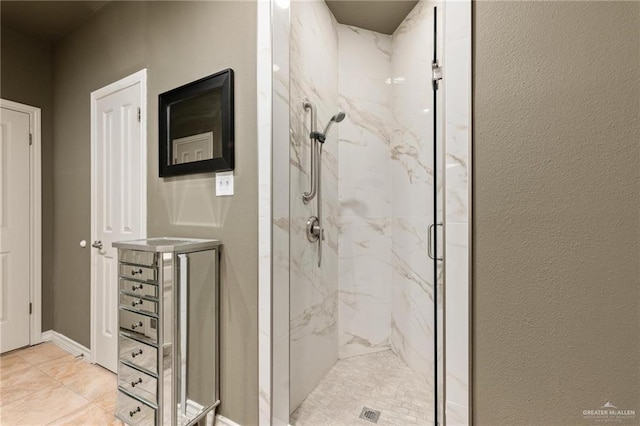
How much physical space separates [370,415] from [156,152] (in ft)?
6.75

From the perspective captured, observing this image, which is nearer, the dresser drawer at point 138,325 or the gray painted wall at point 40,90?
the dresser drawer at point 138,325

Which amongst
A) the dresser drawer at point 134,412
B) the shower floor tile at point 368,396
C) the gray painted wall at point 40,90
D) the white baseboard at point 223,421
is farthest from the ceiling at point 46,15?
the shower floor tile at point 368,396

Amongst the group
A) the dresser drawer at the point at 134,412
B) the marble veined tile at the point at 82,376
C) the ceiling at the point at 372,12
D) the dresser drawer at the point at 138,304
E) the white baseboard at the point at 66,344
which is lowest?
the marble veined tile at the point at 82,376

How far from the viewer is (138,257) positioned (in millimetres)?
1393

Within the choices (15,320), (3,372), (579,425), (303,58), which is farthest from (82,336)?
(579,425)

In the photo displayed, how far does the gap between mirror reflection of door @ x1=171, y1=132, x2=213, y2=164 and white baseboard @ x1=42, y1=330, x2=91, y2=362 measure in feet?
6.29

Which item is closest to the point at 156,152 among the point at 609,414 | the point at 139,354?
the point at 139,354

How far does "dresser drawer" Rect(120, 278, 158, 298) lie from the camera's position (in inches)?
52.7

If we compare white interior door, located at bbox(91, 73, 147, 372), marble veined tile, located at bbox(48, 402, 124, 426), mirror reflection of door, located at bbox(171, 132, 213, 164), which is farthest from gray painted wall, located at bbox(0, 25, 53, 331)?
mirror reflection of door, located at bbox(171, 132, 213, 164)

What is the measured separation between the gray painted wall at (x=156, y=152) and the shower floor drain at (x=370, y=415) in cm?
63

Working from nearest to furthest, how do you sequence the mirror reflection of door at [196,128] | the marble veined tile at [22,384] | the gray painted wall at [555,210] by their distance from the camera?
the gray painted wall at [555,210] → the mirror reflection of door at [196,128] → the marble veined tile at [22,384]

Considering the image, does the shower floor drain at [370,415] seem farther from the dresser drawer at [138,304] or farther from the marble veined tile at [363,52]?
the marble veined tile at [363,52]

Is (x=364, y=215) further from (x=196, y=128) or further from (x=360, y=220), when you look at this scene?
(x=196, y=128)

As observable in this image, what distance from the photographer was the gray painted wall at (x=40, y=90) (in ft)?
8.24
